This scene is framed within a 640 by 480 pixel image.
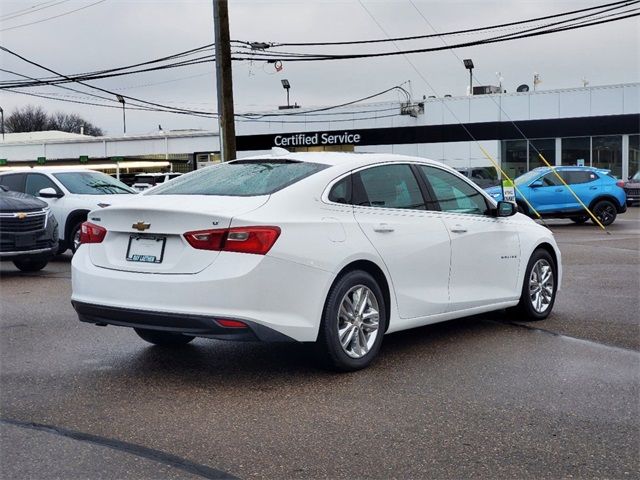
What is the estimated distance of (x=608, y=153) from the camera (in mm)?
39594

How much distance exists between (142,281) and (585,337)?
4047mm

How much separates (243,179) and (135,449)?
2.52m

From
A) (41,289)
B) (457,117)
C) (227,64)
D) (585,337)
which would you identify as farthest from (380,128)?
(585,337)

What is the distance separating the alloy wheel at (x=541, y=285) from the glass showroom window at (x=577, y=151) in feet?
109

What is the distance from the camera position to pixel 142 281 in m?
5.61

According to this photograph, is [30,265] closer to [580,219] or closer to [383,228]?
[383,228]

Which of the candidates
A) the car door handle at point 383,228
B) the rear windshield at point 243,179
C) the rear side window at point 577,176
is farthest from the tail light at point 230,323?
the rear side window at point 577,176

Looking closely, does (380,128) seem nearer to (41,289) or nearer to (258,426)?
(41,289)

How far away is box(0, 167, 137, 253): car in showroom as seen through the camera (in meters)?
14.6

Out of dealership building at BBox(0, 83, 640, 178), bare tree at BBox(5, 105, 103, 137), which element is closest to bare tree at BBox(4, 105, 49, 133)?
bare tree at BBox(5, 105, 103, 137)

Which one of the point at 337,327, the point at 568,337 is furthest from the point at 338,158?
the point at 568,337

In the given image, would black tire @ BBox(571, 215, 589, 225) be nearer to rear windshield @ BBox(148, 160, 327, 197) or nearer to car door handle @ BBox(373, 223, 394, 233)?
car door handle @ BBox(373, 223, 394, 233)

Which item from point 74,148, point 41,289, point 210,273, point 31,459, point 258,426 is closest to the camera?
point 31,459

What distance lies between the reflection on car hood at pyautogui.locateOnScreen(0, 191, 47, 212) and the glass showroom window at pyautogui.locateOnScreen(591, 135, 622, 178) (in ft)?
106
